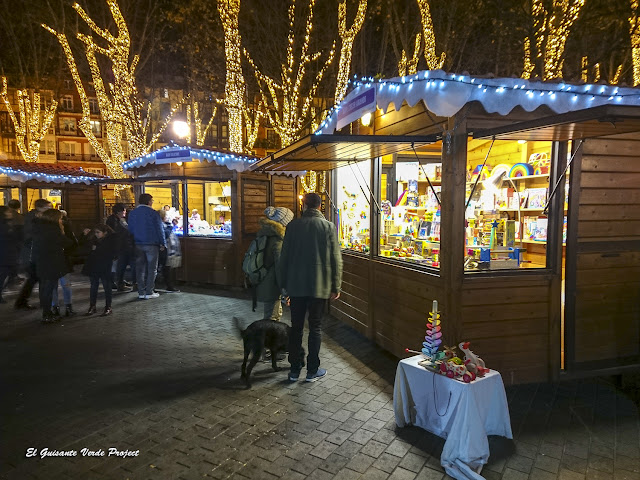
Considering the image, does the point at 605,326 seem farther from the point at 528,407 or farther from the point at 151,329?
the point at 151,329

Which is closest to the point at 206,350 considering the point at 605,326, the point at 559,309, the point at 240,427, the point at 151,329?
the point at 151,329

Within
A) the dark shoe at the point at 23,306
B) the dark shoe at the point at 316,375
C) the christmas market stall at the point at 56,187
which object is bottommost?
the dark shoe at the point at 316,375

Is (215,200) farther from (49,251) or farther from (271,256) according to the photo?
(271,256)

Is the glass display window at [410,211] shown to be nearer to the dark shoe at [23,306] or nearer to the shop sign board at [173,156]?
the shop sign board at [173,156]

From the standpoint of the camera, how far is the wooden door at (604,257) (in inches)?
180

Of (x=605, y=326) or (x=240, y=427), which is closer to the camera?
(x=240, y=427)

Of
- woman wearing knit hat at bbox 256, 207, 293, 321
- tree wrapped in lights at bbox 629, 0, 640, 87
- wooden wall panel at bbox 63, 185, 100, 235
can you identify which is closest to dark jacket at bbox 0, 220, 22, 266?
woman wearing knit hat at bbox 256, 207, 293, 321

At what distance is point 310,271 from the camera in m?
4.58

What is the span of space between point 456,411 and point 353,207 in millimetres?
4760

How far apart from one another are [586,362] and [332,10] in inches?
549

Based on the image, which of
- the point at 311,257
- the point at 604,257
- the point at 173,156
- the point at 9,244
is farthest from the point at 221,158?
the point at 604,257

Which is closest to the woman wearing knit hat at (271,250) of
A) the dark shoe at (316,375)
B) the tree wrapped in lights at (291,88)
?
the dark shoe at (316,375)

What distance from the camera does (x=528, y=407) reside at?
4102mm

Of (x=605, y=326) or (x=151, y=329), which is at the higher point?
(x=605, y=326)
